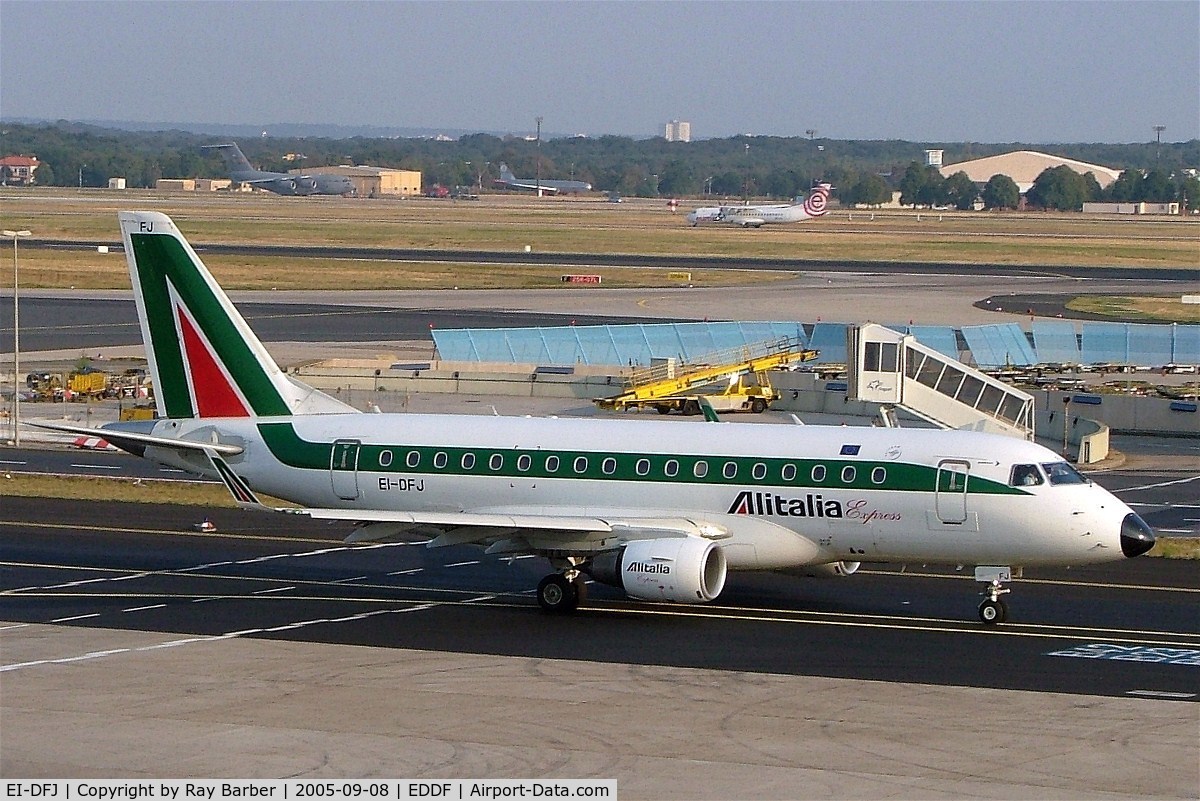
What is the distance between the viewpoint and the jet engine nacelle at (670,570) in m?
36.9

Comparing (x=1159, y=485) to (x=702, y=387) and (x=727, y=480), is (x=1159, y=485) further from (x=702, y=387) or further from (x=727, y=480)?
(x=727, y=480)

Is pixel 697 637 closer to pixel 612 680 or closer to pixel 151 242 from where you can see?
pixel 612 680

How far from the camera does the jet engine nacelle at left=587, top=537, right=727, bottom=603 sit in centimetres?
3688

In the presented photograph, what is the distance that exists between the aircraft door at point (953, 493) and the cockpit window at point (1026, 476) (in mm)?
927

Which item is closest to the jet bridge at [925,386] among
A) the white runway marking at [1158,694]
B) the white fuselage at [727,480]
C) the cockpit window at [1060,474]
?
the white fuselage at [727,480]

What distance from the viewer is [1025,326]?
111125 millimetres

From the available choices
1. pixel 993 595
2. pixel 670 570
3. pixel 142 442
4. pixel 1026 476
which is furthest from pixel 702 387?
pixel 670 570

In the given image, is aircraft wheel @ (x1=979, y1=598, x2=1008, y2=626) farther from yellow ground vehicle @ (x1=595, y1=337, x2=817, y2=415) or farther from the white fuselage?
yellow ground vehicle @ (x1=595, y1=337, x2=817, y2=415)

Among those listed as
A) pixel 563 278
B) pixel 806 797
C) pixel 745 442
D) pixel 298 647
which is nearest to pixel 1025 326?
pixel 563 278

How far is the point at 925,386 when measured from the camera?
214 ft

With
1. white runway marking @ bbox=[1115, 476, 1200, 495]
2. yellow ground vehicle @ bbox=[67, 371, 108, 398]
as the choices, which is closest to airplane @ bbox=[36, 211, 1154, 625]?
white runway marking @ bbox=[1115, 476, 1200, 495]

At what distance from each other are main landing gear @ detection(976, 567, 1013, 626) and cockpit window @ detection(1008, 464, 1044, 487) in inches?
78.2

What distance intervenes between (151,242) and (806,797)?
2527 centimetres

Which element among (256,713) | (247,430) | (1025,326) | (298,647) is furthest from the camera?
(1025,326)
